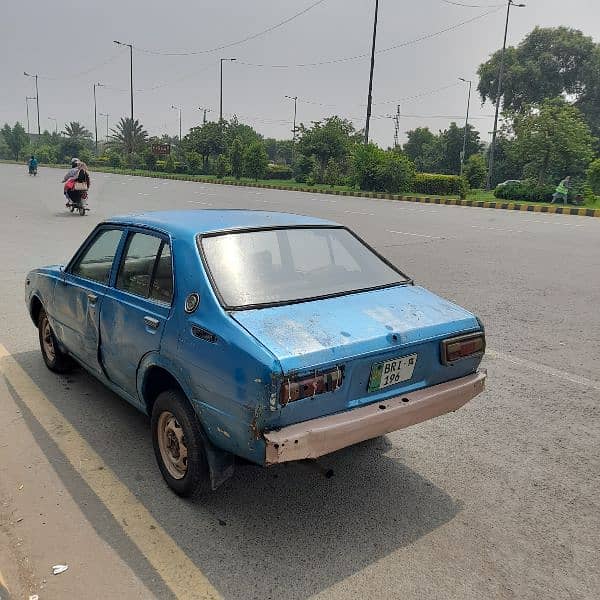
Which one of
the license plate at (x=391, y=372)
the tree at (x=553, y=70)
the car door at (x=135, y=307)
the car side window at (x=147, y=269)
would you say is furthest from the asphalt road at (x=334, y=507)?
the tree at (x=553, y=70)

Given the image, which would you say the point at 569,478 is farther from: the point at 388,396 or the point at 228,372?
the point at 228,372

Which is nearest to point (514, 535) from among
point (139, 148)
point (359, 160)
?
point (359, 160)

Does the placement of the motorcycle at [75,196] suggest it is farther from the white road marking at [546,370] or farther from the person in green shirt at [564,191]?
the person in green shirt at [564,191]

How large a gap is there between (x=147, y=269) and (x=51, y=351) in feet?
5.83

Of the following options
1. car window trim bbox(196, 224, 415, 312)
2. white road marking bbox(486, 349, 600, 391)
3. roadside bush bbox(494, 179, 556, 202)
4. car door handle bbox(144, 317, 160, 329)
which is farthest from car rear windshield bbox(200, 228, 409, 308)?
roadside bush bbox(494, 179, 556, 202)

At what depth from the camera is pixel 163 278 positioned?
3.17 m

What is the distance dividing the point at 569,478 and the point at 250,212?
2.52 meters

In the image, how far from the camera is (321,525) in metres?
2.84

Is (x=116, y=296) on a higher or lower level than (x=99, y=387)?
higher

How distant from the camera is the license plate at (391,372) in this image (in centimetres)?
275

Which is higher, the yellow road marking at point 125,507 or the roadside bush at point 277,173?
the roadside bush at point 277,173

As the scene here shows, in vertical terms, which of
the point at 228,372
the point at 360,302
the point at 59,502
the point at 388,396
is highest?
the point at 360,302

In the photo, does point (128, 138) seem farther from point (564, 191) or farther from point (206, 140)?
point (564, 191)

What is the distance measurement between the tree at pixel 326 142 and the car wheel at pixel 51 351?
36.0 m
